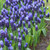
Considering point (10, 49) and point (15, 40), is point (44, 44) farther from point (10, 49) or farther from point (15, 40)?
point (10, 49)

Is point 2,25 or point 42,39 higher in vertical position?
point 2,25

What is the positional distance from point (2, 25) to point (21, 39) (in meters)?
0.58

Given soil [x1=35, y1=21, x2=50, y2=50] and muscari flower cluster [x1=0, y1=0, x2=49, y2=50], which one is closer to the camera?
muscari flower cluster [x1=0, y1=0, x2=49, y2=50]

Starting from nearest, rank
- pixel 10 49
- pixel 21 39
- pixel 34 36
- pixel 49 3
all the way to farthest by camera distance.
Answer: pixel 10 49 → pixel 21 39 → pixel 34 36 → pixel 49 3

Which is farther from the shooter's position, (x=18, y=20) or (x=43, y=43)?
(x=18, y=20)

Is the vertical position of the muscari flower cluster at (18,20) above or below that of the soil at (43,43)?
above

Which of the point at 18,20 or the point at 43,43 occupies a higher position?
the point at 18,20

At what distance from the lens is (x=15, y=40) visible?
2475 millimetres

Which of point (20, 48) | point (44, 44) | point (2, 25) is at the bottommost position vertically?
point (44, 44)

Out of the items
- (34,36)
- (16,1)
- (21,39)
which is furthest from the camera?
(16,1)

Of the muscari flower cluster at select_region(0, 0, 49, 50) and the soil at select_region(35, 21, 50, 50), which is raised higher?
the muscari flower cluster at select_region(0, 0, 49, 50)

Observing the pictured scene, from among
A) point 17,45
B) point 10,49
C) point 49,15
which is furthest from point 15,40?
point 49,15

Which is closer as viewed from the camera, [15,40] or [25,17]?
[15,40]

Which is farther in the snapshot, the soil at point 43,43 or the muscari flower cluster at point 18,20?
the soil at point 43,43
